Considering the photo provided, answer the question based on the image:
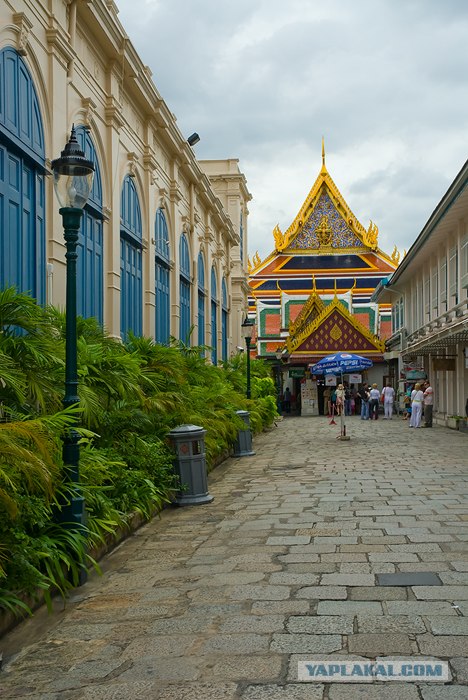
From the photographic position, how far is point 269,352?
54.4m

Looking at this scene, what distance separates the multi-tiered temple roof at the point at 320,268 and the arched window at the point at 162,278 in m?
29.7

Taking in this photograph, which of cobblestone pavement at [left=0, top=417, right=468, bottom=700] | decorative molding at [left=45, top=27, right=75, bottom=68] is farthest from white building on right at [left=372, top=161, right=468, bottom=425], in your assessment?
cobblestone pavement at [left=0, top=417, right=468, bottom=700]

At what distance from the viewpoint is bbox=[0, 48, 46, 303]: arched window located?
12.0 metres

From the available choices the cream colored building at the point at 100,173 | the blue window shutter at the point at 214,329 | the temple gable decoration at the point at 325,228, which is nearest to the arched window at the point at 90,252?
the cream colored building at the point at 100,173

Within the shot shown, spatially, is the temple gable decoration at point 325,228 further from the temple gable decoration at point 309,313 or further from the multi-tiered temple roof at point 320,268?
the temple gable decoration at point 309,313

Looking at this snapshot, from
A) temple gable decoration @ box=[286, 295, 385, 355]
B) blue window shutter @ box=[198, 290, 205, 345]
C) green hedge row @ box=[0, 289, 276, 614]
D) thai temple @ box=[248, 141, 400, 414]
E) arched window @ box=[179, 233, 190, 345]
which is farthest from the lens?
thai temple @ box=[248, 141, 400, 414]

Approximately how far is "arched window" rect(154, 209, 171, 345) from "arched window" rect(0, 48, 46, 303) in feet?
32.0

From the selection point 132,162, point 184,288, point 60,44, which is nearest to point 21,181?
point 60,44

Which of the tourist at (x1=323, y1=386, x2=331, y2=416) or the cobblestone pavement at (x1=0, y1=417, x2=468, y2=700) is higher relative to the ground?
the tourist at (x1=323, y1=386, x2=331, y2=416)

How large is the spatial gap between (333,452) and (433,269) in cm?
1395

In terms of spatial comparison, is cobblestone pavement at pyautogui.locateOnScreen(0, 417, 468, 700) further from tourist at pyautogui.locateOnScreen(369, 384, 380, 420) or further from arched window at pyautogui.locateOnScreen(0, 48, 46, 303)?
tourist at pyautogui.locateOnScreen(369, 384, 380, 420)

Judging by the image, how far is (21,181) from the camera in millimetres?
12688

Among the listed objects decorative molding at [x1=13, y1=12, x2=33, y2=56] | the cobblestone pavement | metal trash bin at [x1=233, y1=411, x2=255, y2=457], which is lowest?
the cobblestone pavement

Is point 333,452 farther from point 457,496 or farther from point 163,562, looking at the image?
point 163,562
